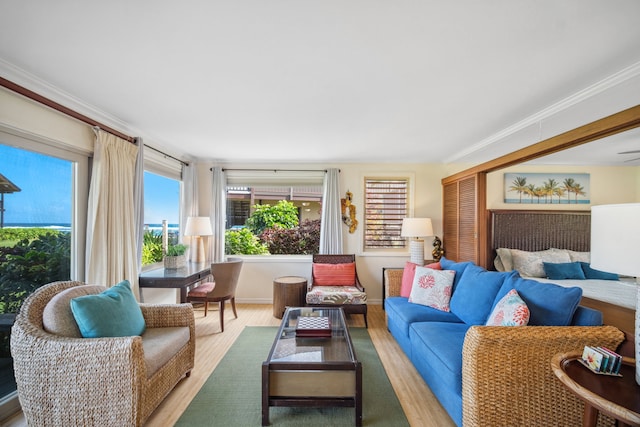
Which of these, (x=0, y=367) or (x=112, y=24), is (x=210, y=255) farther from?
(x=112, y=24)

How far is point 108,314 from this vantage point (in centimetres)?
190

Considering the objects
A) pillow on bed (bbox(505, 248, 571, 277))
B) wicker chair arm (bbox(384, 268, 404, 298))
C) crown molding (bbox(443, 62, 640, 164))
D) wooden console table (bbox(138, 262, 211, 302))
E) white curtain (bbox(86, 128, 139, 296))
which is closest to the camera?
crown molding (bbox(443, 62, 640, 164))

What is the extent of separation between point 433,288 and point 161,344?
8.20 ft

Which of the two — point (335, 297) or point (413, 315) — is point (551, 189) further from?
point (335, 297)

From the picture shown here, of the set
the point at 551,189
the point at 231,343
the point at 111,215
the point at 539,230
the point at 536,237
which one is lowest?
the point at 231,343

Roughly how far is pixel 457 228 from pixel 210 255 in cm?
379

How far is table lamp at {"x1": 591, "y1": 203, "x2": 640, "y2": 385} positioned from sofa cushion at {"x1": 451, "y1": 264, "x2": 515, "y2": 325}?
107 centimetres

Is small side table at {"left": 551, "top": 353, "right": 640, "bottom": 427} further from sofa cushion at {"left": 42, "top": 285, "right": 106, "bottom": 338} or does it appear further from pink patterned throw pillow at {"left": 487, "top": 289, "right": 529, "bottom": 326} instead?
sofa cushion at {"left": 42, "top": 285, "right": 106, "bottom": 338}

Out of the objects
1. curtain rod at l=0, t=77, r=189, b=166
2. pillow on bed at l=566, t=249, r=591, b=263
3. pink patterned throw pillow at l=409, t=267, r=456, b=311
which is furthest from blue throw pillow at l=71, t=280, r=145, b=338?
pillow on bed at l=566, t=249, r=591, b=263

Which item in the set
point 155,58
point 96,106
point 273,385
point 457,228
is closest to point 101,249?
point 96,106

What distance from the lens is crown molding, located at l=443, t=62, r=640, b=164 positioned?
1.87 meters

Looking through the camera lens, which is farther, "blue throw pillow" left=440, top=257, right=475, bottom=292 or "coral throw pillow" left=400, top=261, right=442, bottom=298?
"coral throw pillow" left=400, top=261, right=442, bottom=298

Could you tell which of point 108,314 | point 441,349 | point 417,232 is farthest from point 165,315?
point 417,232

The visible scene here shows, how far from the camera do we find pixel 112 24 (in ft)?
4.94
